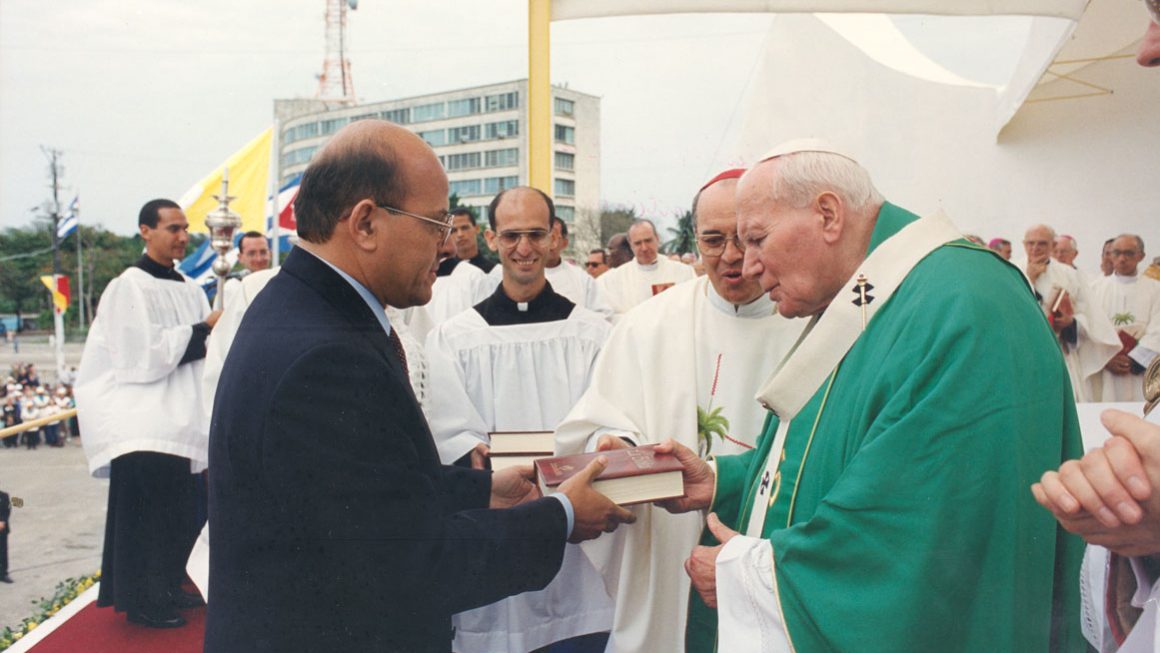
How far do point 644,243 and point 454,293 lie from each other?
2943 millimetres

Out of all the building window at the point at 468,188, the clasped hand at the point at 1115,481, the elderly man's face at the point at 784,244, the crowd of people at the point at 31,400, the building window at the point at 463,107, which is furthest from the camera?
the crowd of people at the point at 31,400

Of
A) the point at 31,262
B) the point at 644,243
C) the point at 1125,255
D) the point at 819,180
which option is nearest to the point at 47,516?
the point at 31,262

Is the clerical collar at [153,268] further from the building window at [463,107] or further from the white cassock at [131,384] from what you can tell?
the building window at [463,107]

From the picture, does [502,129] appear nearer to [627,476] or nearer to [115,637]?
[627,476]

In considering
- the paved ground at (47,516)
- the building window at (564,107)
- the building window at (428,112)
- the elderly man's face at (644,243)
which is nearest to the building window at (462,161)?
the building window at (428,112)

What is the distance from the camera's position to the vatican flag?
15.4 feet

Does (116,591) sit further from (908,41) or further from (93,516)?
(908,41)

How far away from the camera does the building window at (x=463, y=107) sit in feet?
9.26

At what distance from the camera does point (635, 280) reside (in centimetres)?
898

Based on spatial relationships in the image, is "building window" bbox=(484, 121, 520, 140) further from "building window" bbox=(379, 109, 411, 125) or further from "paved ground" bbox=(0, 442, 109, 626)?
"paved ground" bbox=(0, 442, 109, 626)

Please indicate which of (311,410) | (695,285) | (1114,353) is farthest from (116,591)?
(1114,353)

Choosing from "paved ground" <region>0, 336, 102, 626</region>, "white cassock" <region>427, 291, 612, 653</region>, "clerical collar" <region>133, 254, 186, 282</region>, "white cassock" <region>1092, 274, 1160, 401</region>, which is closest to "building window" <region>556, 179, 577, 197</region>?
"white cassock" <region>427, 291, 612, 653</region>

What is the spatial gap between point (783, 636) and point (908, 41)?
3049 mm

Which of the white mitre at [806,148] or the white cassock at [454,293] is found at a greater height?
the white mitre at [806,148]
